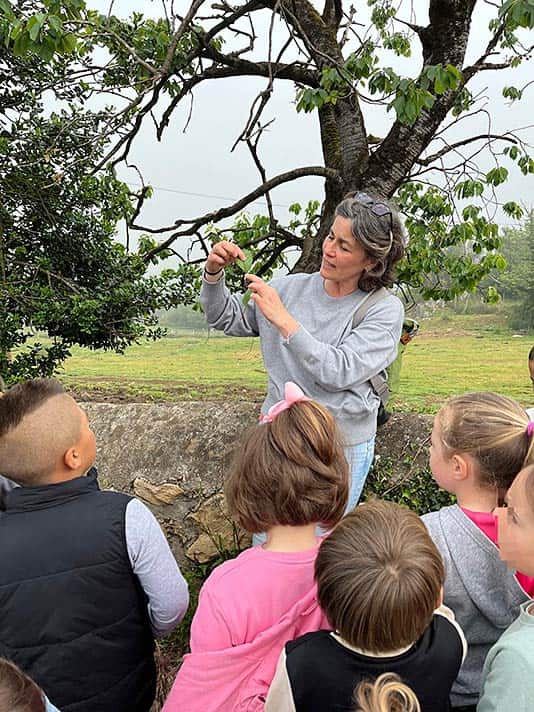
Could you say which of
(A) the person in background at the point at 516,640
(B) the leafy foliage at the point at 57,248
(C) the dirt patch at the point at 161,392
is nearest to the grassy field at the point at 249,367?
(C) the dirt patch at the point at 161,392

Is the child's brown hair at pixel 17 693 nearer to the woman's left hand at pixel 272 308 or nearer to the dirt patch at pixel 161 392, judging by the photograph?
the woman's left hand at pixel 272 308

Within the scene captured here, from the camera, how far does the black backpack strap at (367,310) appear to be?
217 cm

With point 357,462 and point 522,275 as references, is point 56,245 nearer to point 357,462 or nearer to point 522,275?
point 357,462

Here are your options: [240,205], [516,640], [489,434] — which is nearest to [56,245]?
[240,205]

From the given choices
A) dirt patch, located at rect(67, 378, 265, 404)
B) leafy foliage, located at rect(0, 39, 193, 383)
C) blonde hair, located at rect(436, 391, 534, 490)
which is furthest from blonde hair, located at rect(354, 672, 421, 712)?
dirt patch, located at rect(67, 378, 265, 404)

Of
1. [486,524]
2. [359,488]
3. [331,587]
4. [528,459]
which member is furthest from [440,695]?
[359,488]

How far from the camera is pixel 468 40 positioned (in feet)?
10.2

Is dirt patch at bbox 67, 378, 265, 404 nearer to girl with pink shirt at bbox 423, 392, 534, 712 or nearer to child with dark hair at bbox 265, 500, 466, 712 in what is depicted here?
girl with pink shirt at bbox 423, 392, 534, 712

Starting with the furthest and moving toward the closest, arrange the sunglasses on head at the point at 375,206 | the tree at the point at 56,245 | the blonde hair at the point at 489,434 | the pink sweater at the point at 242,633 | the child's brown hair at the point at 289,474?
the tree at the point at 56,245
the sunglasses on head at the point at 375,206
the blonde hair at the point at 489,434
the child's brown hair at the point at 289,474
the pink sweater at the point at 242,633

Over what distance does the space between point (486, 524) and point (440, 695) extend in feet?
1.60

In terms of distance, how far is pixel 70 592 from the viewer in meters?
1.46

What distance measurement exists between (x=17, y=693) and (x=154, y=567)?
0.59 metres

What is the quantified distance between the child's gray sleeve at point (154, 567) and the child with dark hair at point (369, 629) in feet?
1.44

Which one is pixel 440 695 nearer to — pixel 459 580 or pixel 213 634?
pixel 459 580
